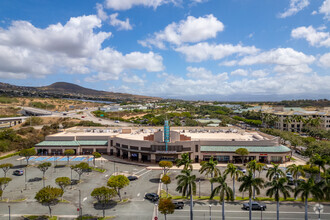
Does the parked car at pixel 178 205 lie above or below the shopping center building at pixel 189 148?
below

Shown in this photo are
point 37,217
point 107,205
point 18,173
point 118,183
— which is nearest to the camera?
point 37,217

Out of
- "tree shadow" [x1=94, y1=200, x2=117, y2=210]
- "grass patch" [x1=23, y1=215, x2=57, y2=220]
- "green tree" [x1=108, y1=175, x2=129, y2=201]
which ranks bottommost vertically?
"tree shadow" [x1=94, y1=200, x2=117, y2=210]

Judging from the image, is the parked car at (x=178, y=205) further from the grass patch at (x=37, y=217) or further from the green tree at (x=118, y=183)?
the grass patch at (x=37, y=217)

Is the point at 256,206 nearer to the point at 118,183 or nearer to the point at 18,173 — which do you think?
the point at 118,183

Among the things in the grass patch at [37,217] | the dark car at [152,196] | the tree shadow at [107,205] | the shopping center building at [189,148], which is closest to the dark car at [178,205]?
the dark car at [152,196]

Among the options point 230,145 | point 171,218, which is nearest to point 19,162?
point 171,218

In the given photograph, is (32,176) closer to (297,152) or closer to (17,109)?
(297,152)

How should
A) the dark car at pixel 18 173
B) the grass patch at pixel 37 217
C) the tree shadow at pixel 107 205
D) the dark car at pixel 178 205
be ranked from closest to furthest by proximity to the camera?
the grass patch at pixel 37 217, the dark car at pixel 178 205, the tree shadow at pixel 107 205, the dark car at pixel 18 173

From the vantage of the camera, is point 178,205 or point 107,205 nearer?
point 178,205

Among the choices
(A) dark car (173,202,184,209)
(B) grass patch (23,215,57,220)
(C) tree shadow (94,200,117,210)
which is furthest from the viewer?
(C) tree shadow (94,200,117,210)

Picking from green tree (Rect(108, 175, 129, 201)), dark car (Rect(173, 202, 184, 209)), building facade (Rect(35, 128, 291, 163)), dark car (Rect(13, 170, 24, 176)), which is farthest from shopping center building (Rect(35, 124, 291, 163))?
dark car (Rect(173, 202, 184, 209))

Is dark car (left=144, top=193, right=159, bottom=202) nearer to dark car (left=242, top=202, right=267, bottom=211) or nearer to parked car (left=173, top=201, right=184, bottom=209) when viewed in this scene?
parked car (left=173, top=201, right=184, bottom=209)

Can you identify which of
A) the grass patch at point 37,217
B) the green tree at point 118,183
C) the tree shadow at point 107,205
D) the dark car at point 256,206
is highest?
the green tree at point 118,183

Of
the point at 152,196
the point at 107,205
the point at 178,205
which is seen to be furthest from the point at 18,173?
the point at 178,205
